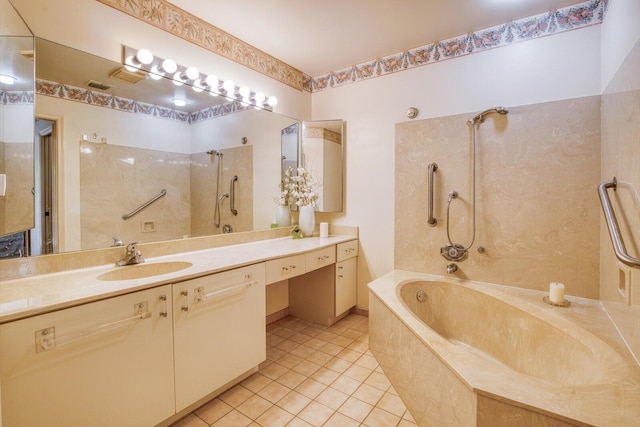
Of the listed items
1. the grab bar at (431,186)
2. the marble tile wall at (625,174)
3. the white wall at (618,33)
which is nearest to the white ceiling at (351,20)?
the white wall at (618,33)

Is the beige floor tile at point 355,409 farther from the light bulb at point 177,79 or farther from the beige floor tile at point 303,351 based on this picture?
the light bulb at point 177,79

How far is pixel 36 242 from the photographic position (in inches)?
53.7

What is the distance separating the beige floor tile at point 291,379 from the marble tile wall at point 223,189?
1143 mm

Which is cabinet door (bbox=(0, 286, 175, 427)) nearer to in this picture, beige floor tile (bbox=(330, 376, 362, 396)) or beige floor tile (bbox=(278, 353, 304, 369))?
beige floor tile (bbox=(278, 353, 304, 369))

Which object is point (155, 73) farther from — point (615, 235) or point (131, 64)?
point (615, 235)

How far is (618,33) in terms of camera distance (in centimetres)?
143

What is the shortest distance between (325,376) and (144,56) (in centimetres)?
233

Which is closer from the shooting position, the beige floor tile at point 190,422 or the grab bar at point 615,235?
the grab bar at point 615,235

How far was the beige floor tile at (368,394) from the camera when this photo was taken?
5.40 feet

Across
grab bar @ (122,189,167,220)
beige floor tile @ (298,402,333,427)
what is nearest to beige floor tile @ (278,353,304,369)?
beige floor tile @ (298,402,333,427)

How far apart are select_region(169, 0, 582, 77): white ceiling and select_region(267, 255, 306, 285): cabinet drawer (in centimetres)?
172

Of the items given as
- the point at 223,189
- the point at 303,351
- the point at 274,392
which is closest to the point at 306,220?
the point at 223,189

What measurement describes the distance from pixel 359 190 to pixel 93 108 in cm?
209

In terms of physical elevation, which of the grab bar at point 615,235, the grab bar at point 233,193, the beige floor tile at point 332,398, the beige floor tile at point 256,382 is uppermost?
the grab bar at point 233,193
